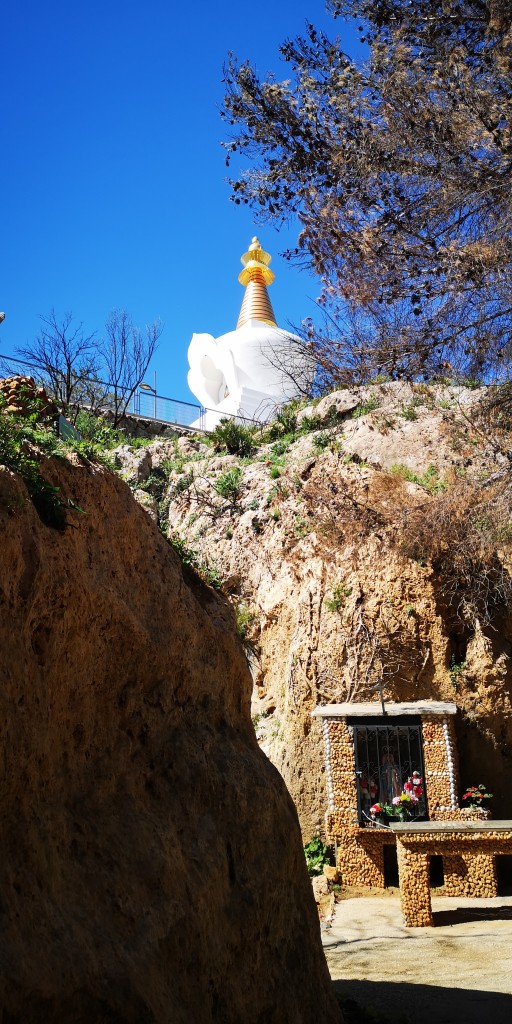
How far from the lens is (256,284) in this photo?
111 ft

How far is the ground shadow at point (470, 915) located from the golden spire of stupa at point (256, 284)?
24924 mm

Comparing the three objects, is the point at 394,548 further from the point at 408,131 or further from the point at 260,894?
the point at 260,894

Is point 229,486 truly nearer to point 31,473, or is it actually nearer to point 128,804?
point 31,473

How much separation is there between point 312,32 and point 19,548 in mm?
6540

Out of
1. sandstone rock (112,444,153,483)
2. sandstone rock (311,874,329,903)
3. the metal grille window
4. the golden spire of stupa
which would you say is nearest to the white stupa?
the golden spire of stupa

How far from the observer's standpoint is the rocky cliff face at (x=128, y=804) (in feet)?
10.8

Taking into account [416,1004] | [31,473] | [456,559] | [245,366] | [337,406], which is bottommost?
[416,1004]

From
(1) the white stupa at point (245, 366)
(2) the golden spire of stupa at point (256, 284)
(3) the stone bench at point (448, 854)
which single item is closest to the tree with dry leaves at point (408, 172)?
(3) the stone bench at point (448, 854)

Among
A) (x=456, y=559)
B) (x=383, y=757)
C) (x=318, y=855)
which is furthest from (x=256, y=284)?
(x=318, y=855)

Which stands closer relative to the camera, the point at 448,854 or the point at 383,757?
the point at 448,854

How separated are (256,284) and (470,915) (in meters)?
27.7

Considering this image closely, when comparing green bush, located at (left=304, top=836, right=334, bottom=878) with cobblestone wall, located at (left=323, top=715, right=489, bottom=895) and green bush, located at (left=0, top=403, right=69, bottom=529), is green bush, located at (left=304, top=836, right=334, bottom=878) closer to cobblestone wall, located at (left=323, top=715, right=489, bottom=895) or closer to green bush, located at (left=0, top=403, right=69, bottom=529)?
cobblestone wall, located at (left=323, top=715, right=489, bottom=895)

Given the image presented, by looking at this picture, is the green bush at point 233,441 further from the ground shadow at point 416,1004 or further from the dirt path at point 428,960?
the ground shadow at point 416,1004

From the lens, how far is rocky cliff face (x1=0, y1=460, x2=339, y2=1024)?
329cm
